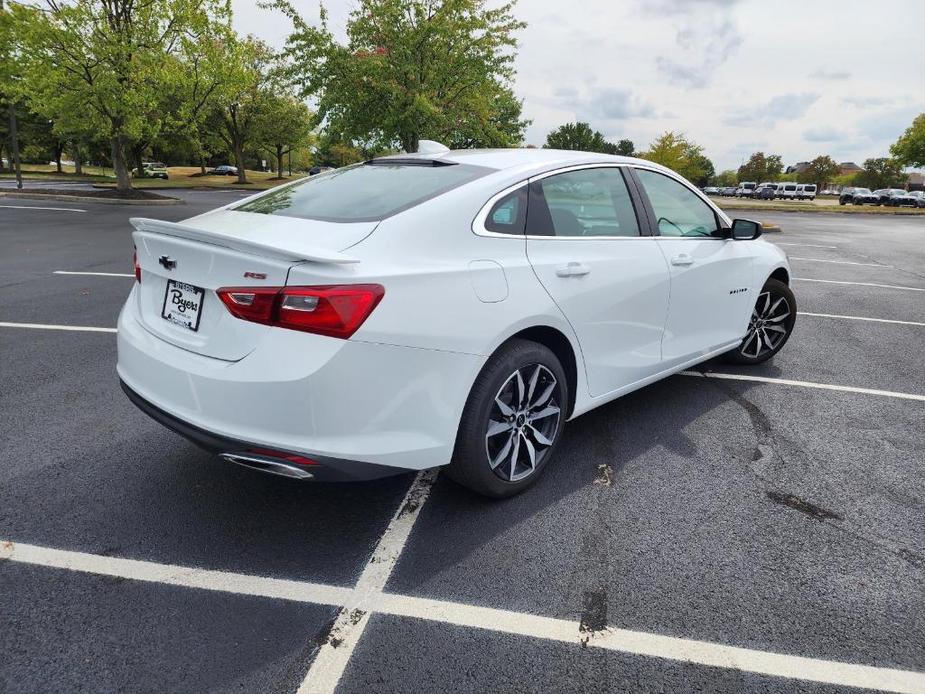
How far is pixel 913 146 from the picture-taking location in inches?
2557

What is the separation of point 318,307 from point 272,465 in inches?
25.1

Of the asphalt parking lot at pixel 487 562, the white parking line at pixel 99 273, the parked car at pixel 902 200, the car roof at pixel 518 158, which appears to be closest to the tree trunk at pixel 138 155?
the white parking line at pixel 99 273

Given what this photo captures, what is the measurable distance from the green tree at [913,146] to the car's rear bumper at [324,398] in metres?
79.7

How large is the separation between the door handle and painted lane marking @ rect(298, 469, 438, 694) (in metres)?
1.28

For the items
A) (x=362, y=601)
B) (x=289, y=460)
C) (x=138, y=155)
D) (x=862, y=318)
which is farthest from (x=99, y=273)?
(x=138, y=155)

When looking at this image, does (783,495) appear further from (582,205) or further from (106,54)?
(106,54)

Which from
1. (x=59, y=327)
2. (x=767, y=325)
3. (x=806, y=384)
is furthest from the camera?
(x=59, y=327)

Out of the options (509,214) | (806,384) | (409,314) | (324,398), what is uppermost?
(509,214)

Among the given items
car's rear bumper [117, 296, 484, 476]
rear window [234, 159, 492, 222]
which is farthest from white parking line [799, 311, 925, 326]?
car's rear bumper [117, 296, 484, 476]

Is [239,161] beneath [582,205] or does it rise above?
above

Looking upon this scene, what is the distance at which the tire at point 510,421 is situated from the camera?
276cm

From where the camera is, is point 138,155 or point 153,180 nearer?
point 153,180

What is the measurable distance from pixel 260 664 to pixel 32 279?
26.3ft

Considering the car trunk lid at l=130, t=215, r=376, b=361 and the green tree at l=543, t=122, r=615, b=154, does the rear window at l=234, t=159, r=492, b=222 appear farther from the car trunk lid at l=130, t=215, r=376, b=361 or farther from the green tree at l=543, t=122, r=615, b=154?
the green tree at l=543, t=122, r=615, b=154
